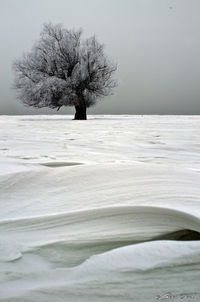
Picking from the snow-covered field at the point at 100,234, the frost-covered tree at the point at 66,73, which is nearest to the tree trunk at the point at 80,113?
the frost-covered tree at the point at 66,73

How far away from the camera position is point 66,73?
9.68 m

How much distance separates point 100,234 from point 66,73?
374 inches

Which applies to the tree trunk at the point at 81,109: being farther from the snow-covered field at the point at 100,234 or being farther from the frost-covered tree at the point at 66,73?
the snow-covered field at the point at 100,234

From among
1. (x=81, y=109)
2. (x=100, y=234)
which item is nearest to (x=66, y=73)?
(x=81, y=109)

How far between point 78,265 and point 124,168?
34 centimetres

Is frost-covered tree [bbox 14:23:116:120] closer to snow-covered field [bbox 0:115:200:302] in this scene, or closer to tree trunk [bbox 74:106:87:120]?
tree trunk [bbox 74:106:87:120]

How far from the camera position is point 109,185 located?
657mm

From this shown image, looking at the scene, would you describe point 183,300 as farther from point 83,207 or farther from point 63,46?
point 63,46

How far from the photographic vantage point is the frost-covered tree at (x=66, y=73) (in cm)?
924

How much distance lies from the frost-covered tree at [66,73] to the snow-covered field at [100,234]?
28.2ft

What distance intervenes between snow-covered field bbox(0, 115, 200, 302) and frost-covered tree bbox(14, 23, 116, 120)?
8.59 meters

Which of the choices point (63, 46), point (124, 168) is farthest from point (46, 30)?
point (124, 168)

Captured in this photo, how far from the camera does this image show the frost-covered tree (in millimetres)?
9242

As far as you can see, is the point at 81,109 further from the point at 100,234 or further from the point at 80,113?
the point at 100,234
